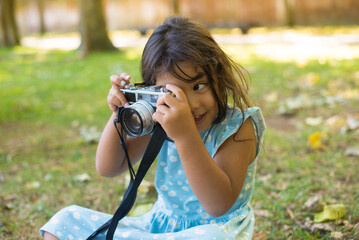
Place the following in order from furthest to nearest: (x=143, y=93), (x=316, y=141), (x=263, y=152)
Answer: (x=316, y=141), (x=263, y=152), (x=143, y=93)

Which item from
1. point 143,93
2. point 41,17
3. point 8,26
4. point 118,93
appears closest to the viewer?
point 143,93

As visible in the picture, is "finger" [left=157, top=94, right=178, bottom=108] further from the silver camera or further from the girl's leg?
the girl's leg

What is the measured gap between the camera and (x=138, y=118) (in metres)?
1.45

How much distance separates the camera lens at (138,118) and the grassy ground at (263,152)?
100 cm

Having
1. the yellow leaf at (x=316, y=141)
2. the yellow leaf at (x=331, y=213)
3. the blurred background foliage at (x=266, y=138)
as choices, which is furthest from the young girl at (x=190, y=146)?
the yellow leaf at (x=316, y=141)

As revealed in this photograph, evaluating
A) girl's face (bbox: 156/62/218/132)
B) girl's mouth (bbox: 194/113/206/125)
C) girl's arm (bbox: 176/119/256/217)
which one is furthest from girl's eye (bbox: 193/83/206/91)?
girl's arm (bbox: 176/119/256/217)


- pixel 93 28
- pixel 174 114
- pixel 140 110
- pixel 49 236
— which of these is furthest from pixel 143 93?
pixel 93 28

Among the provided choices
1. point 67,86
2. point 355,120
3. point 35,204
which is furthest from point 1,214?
point 67,86

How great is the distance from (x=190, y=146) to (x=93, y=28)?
8796 mm

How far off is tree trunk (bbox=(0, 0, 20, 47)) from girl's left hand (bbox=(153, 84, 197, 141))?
13.9 m

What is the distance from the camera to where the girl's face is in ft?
4.92

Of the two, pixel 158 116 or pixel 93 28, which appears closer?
pixel 158 116

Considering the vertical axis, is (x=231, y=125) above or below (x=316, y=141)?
above

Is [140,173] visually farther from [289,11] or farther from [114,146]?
[289,11]
